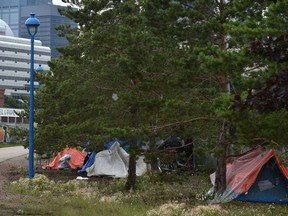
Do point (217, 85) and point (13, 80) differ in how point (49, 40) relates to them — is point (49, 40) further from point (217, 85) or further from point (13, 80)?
point (217, 85)

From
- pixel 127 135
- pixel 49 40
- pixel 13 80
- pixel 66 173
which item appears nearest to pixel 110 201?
pixel 127 135

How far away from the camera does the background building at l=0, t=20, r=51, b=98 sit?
489 ft

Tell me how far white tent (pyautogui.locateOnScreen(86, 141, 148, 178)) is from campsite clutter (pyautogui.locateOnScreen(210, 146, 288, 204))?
11057mm

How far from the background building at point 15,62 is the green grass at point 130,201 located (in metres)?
130

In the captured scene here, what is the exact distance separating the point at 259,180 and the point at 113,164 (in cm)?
1194

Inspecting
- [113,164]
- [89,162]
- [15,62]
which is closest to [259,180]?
[113,164]

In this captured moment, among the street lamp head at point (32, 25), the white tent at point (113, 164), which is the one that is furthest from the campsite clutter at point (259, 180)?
the white tent at point (113, 164)

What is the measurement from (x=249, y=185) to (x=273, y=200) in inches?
33.5

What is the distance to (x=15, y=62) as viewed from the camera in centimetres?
15275

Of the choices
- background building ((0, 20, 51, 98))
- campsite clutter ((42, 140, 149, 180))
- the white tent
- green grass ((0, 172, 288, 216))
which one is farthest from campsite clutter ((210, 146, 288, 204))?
background building ((0, 20, 51, 98))

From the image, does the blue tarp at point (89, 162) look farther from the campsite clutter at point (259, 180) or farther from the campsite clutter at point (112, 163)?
the campsite clutter at point (259, 180)

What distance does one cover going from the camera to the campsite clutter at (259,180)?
16.5 metres

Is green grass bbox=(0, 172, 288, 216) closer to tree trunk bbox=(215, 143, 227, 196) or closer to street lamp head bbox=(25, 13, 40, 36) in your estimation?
tree trunk bbox=(215, 143, 227, 196)

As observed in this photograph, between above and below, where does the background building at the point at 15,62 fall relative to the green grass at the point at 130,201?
above
